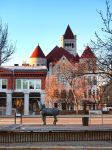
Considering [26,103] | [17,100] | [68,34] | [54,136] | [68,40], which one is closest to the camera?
[54,136]

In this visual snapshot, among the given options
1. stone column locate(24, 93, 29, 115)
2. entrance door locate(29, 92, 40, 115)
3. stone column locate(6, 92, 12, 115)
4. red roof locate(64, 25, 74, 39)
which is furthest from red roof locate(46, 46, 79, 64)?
stone column locate(6, 92, 12, 115)

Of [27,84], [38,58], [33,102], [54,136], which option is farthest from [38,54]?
[54,136]

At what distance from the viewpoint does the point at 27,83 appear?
288ft

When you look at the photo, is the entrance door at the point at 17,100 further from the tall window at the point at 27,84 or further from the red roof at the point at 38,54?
the red roof at the point at 38,54

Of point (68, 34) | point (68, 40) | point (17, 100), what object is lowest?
point (17, 100)

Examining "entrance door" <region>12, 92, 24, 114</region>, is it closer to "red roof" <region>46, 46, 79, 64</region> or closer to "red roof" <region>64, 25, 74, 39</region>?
"red roof" <region>46, 46, 79, 64</region>

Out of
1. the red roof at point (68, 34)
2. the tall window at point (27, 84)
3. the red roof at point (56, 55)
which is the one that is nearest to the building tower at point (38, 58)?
the red roof at point (56, 55)

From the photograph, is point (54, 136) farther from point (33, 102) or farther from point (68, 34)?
point (68, 34)

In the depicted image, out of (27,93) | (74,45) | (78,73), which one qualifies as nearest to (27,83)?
(27,93)

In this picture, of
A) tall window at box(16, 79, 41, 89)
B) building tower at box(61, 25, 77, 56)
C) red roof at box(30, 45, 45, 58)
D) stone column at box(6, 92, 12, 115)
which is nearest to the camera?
stone column at box(6, 92, 12, 115)

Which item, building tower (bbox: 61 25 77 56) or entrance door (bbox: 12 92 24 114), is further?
building tower (bbox: 61 25 77 56)

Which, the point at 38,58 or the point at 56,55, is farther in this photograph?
the point at 38,58

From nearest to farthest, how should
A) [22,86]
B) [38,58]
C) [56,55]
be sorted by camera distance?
1. [22,86]
2. [56,55]
3. [38,58]

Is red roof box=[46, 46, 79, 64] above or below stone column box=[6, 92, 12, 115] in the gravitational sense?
above
